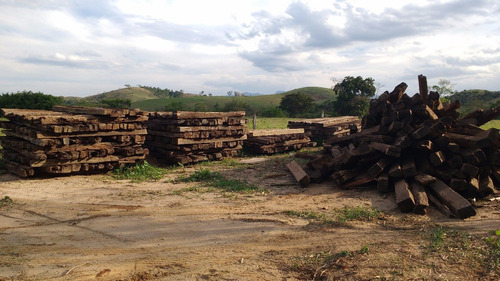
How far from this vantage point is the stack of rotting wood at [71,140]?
9648 mm

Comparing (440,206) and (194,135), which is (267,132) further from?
(440,206)

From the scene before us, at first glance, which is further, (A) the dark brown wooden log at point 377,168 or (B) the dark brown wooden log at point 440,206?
(A) the dark brown wooden log at point 377,168

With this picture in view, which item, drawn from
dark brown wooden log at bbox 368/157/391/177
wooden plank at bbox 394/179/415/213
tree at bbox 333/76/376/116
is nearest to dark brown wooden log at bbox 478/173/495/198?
wooden plank at bbox 394/179/415/213

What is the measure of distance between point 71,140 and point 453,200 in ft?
31.1

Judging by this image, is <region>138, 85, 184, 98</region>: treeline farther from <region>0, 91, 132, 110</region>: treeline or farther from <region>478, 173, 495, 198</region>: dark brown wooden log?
<region>478, 173, 495, 198</region>: dark brown wooden log

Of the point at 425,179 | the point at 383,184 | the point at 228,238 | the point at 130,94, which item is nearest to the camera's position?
the point at 228,238

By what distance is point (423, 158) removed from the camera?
Answer: 8.09 metres

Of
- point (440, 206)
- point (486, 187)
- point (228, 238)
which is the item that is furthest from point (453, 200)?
point (228, 238)

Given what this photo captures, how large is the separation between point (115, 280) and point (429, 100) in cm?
827

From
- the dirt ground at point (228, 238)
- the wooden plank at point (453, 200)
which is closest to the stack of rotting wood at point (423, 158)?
the wooden plank at point (453, 200)

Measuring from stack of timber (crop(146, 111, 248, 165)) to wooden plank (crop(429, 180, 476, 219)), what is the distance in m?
7.82

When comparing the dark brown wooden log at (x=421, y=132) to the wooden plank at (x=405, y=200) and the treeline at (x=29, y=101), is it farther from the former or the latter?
the treeline at (x=29, y=101)

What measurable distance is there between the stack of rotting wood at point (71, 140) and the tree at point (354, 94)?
29.4m

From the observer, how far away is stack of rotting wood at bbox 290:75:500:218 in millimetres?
7164
